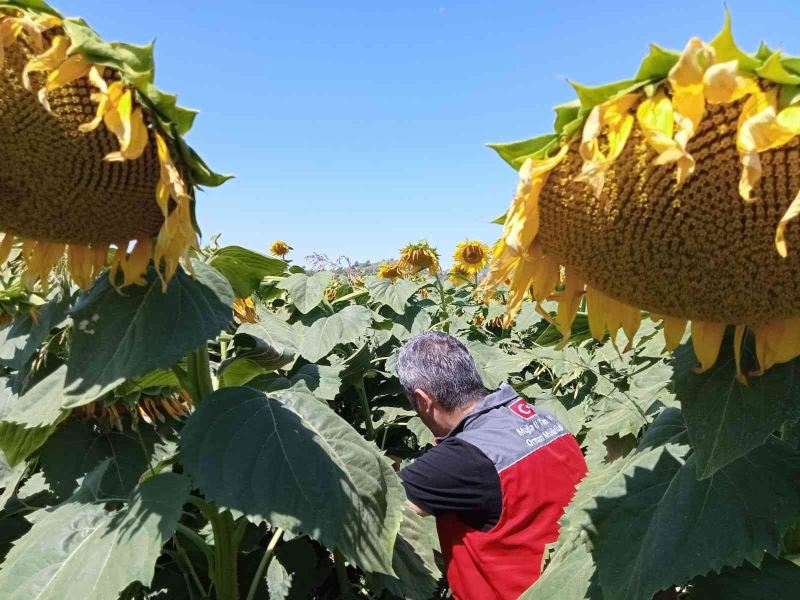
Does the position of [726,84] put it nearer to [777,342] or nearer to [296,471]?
[777,342]

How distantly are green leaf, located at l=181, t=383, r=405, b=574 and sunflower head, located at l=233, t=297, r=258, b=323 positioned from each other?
29.7 inches

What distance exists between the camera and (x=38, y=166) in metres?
1.10

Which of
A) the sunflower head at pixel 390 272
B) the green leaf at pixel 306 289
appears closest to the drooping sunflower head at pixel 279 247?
the sunflower head at pixel 390 272

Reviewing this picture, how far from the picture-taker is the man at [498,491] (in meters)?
2.39

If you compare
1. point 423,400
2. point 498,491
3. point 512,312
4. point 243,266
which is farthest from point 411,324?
point 512,312

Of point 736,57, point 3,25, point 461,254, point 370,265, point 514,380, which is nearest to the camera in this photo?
point 736,57

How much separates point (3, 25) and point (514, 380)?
12.3 feet

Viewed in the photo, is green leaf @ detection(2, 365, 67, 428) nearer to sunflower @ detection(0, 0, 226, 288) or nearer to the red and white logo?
sunflower @ detection(0, 0, 226, 288)

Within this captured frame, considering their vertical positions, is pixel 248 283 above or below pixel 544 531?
above

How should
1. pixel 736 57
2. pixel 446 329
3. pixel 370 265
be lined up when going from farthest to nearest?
pixel 370 265 < pixel 446 329 < pixel 736 57

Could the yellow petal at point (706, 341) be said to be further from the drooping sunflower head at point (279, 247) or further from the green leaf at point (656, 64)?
the drooping sunflower head at point (279, 247)

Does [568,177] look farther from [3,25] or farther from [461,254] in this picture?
[461,254]

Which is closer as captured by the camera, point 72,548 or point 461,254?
point 72,548

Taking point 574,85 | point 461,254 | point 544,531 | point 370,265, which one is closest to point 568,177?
point 574,85
